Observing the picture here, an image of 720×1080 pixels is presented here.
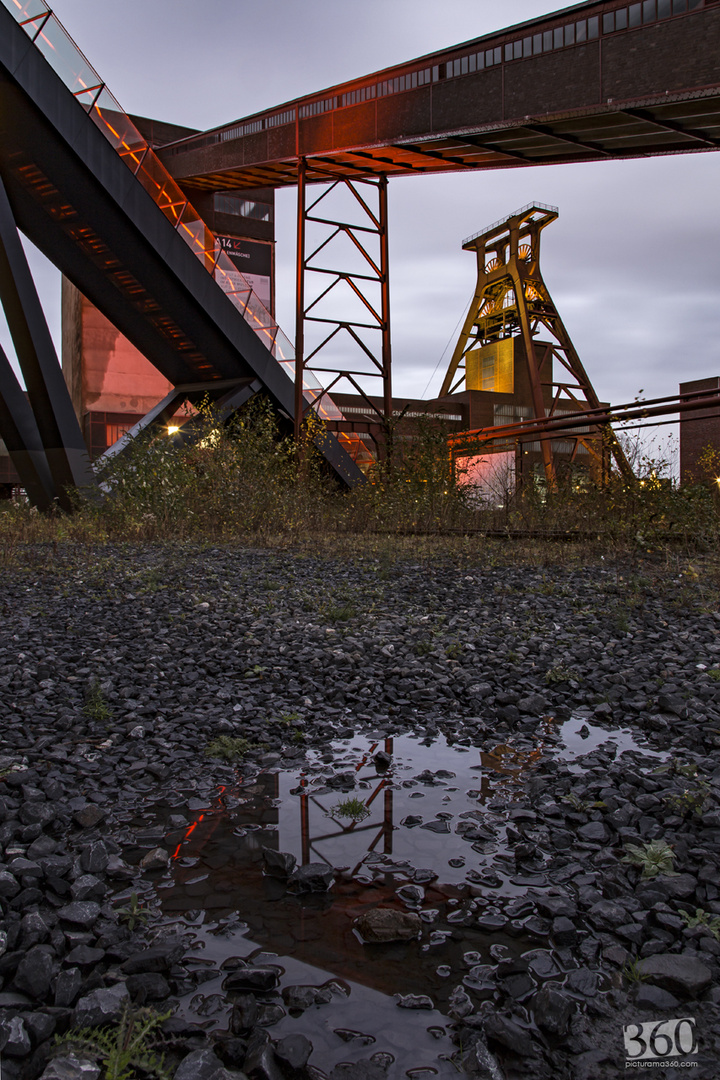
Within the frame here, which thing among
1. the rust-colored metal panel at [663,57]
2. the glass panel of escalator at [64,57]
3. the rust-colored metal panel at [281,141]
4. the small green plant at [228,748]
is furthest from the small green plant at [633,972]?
the rust-colored metal panel at [281,141]

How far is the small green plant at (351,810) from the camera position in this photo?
2.27m

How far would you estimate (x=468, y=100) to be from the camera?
1161 cm

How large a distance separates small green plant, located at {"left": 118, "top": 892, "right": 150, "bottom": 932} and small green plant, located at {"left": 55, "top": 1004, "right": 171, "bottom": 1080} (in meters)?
0.34

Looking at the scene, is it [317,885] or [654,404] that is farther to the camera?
[654,404]

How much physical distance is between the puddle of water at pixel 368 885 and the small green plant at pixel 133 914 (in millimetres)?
62

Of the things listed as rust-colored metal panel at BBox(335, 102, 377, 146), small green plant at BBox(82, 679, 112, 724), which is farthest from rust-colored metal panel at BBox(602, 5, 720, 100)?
small green plant at BBox(82, 679, 112, 724)

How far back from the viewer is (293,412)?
14656 millimetres

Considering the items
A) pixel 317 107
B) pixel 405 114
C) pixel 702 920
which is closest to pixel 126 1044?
pixel 702 920

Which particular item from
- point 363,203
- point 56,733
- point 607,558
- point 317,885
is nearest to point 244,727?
point 56,733

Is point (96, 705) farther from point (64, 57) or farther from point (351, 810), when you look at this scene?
point (64, 57)

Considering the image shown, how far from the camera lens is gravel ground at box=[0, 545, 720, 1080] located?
1.34 metres

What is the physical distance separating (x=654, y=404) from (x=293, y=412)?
8.29 meters

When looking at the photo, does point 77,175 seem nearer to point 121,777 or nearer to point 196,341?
point 196,341

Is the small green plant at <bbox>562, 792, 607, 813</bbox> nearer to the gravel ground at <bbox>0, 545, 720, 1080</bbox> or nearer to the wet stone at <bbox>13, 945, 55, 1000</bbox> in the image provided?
the gravel ground at <bbox>0, 545, 720, 1080</bbox>
